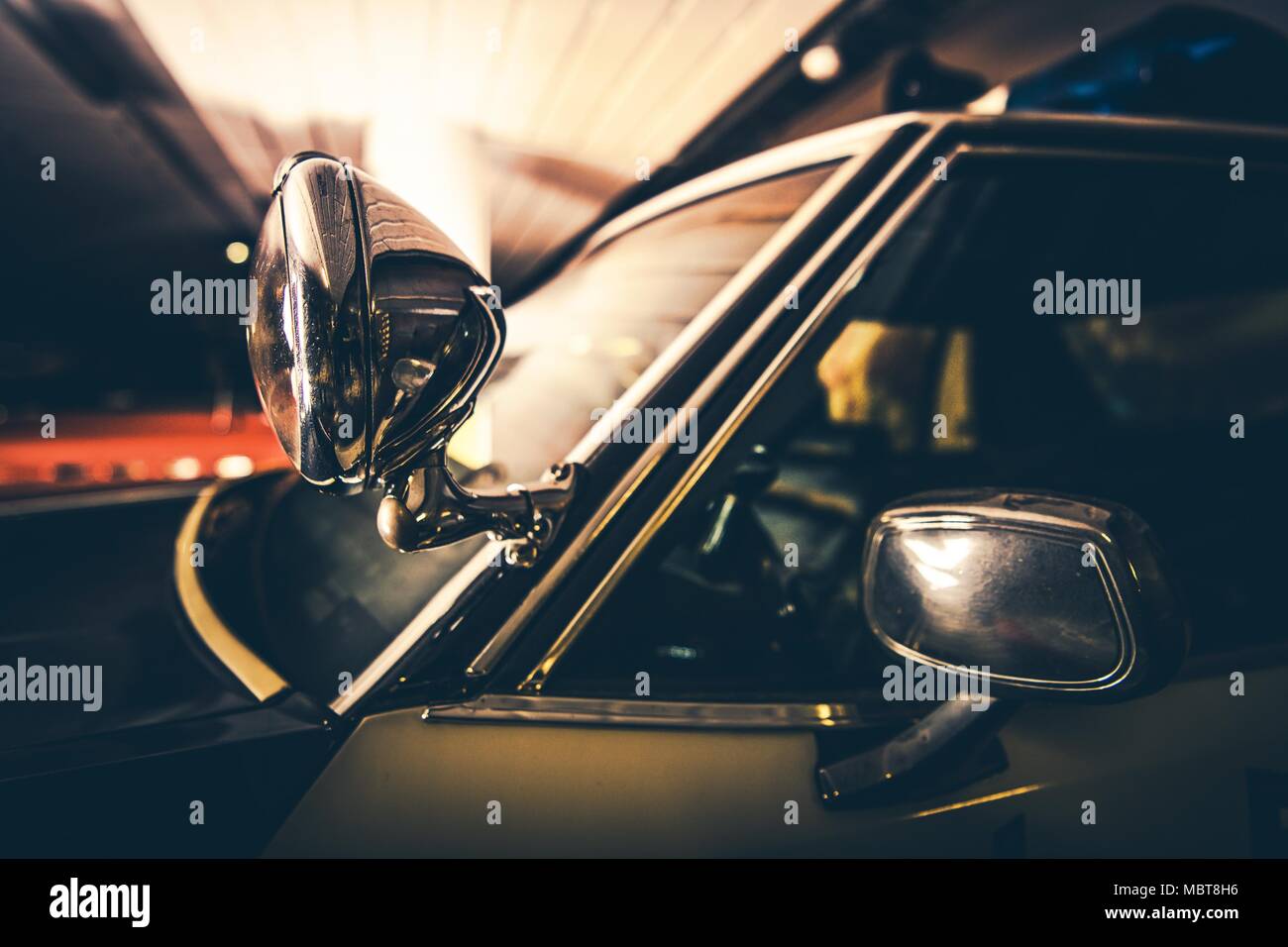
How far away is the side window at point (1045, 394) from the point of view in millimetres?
1192

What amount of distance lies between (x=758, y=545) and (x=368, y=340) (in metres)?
0.72

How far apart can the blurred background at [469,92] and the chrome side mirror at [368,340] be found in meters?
1.56

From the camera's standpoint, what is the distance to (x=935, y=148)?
115cm

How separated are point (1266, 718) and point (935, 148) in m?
1.06

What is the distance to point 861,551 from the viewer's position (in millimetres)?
1213

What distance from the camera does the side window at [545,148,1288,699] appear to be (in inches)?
46.9

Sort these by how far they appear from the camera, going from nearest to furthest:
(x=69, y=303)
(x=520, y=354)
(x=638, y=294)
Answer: (x=638, y=294) → (x=520, y=354) → (x=69, y=303)

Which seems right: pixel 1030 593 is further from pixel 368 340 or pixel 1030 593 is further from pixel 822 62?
pixel 822 62

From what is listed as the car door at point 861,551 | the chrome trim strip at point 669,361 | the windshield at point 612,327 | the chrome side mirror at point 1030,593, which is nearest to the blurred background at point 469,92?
the car door at point 861,551

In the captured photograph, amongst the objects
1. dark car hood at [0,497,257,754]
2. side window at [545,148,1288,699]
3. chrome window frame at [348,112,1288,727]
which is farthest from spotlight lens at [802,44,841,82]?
dark car hood at [0,497,257,754]

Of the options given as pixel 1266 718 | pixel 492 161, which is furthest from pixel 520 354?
pixel 492 161
